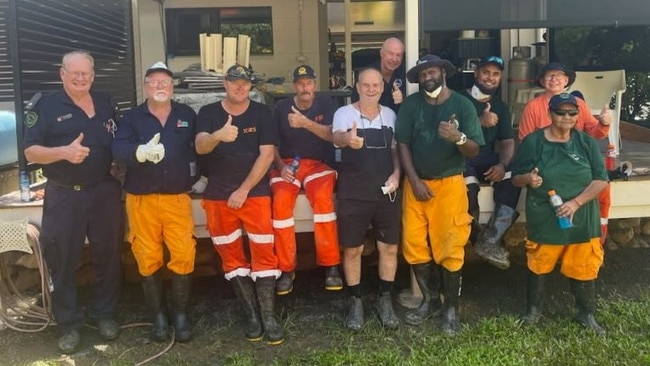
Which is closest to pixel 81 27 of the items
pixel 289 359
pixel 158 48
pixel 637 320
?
pixel 158 48

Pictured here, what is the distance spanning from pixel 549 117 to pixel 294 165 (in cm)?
175

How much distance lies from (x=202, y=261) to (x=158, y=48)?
11.0 ft

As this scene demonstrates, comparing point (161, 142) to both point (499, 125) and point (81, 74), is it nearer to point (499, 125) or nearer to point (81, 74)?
point (81, 74)

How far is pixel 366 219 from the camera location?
13.3 feet

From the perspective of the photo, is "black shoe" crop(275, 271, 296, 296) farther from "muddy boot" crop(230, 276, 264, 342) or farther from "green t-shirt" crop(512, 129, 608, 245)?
"green t-shirt" crop(512, 129, 608, 245)

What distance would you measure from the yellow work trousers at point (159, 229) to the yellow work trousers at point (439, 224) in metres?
1.44

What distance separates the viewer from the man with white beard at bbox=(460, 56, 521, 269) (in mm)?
4316

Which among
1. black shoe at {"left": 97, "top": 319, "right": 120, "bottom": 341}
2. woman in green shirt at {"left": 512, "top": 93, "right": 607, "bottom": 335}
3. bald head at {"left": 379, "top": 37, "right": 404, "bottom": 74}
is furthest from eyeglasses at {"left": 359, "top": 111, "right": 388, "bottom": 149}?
black shoe at {"left": 97, "top": 319, "right": 120, "bottom": 341}

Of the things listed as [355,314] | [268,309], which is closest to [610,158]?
[355,314]

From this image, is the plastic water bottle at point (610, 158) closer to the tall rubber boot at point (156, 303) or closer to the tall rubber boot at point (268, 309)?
the tall rubber boot at point (268, 309)

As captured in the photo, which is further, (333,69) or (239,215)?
(333,69)

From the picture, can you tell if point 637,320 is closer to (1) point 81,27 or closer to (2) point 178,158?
(2) point 178,158

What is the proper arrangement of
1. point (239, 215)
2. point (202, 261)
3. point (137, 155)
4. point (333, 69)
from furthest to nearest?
point (333, 69) → point (202, 261) → point (239, 215) → point (137, 155)

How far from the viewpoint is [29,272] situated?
484 centimetres
